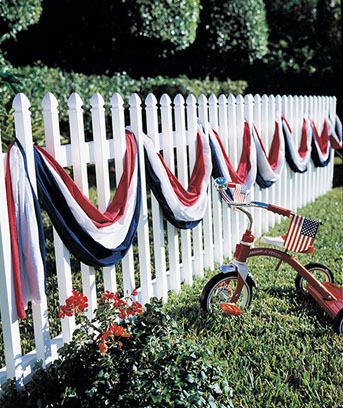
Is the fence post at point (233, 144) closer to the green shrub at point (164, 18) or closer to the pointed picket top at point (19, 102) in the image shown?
the pointed picket top at point (19, 102)

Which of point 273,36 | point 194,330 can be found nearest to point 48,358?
point 194,330

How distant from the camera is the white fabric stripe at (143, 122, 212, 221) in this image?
4227mm

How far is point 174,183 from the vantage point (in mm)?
4418

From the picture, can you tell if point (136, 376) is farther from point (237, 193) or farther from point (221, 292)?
point (237, 193)

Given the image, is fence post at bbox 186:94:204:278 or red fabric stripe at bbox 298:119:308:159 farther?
red fabric stripe at bbox 298:119:308:159

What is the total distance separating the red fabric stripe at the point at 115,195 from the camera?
3326 mm

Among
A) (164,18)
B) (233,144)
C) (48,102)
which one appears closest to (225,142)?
(233,144)

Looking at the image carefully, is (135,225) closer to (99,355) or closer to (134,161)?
(134,161)

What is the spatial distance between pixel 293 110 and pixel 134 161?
12.9ft

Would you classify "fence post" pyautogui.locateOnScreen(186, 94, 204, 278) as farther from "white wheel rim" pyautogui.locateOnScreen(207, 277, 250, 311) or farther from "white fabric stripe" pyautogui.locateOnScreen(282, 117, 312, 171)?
"white fabric stripe" pyautogui.locateOnScreen(282, 117, 312, 171)

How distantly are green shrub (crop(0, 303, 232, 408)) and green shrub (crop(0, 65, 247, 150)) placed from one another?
3.91 meters

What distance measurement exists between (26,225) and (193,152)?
2.14 m

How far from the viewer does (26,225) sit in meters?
3.09

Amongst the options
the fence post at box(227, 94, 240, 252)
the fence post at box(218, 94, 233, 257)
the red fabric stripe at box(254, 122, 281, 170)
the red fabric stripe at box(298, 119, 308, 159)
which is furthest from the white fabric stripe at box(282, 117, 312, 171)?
the fence post at box(218, 94, 233, 257)
